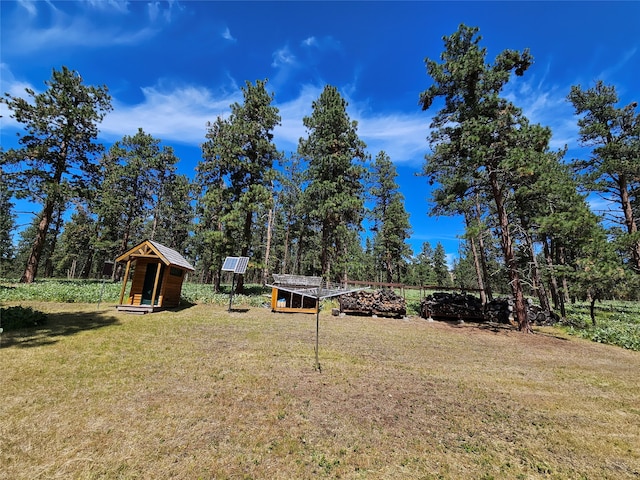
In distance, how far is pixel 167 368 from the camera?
600 centimetres

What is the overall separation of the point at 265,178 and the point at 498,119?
618 inches

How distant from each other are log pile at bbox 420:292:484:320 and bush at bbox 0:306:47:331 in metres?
18.1

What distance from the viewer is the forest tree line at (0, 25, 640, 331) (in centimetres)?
1251

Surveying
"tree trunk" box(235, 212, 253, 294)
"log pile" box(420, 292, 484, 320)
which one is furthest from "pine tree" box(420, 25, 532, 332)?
"tree trunk" box(235, 212, 253, 294)

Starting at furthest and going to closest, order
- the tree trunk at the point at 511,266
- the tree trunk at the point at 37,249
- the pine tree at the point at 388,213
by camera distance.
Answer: the pine tree at the point at 388,213, the tree trunk at the point at 37,249, the tree trunk at the point at 511,266

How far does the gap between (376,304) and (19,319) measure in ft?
52.1

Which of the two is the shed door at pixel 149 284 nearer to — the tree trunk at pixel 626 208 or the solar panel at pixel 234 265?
the solar panel at pixel 234 265

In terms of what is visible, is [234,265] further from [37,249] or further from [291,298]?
[37,249]

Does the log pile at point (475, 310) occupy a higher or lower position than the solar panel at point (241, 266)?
lower

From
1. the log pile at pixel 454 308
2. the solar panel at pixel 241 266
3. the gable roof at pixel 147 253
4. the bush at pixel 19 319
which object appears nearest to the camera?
the bush at pixel 19 319

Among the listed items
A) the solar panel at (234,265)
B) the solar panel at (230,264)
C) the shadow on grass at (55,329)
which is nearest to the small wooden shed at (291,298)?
the solar panel at (234,265)

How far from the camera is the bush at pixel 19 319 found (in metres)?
8.21

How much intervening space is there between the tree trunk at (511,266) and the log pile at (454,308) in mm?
3079

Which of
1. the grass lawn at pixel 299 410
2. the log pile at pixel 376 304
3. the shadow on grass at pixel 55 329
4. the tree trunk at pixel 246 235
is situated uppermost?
the tree trunk at pixel 246 235
